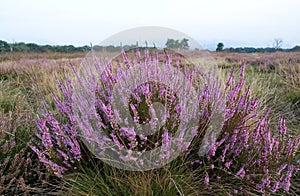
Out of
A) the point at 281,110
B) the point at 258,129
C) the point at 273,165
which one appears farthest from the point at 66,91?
the point at 281,110

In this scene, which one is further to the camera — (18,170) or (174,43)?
(174,43)

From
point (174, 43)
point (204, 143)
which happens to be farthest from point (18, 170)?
point (174, 43)

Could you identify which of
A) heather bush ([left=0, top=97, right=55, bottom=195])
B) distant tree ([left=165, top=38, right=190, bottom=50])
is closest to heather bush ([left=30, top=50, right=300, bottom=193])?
heather bush ([left=0, top=97, right=55, bottom=195])

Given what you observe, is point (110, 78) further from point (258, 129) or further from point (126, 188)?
point (258, 129)

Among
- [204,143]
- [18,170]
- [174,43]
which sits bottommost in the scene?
[18,170]

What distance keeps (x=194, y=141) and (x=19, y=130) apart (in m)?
1.64

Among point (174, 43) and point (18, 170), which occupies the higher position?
point (174, 43)

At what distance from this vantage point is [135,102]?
2016 mm

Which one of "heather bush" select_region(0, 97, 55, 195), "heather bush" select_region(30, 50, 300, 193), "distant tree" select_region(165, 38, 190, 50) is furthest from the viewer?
"distant tree" select_region(165, 38, 190, 50)

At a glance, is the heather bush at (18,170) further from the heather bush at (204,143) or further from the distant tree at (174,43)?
the distant tree at (174,43)

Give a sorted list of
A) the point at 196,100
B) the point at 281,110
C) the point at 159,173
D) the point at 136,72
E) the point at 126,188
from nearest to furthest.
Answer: the point at 126,188, the point at 159,173, the point at 196,100, the point at 136,72, the point at 281,110

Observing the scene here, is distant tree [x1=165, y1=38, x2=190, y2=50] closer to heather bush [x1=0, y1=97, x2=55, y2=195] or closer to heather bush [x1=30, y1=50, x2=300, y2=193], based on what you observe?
heather bush [x1=30, y1=50, x2=300, y2=193]

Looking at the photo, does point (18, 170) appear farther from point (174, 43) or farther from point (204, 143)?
point (174, 43)

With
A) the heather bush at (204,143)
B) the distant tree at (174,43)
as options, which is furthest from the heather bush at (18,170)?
the distant tree at (174,43)
